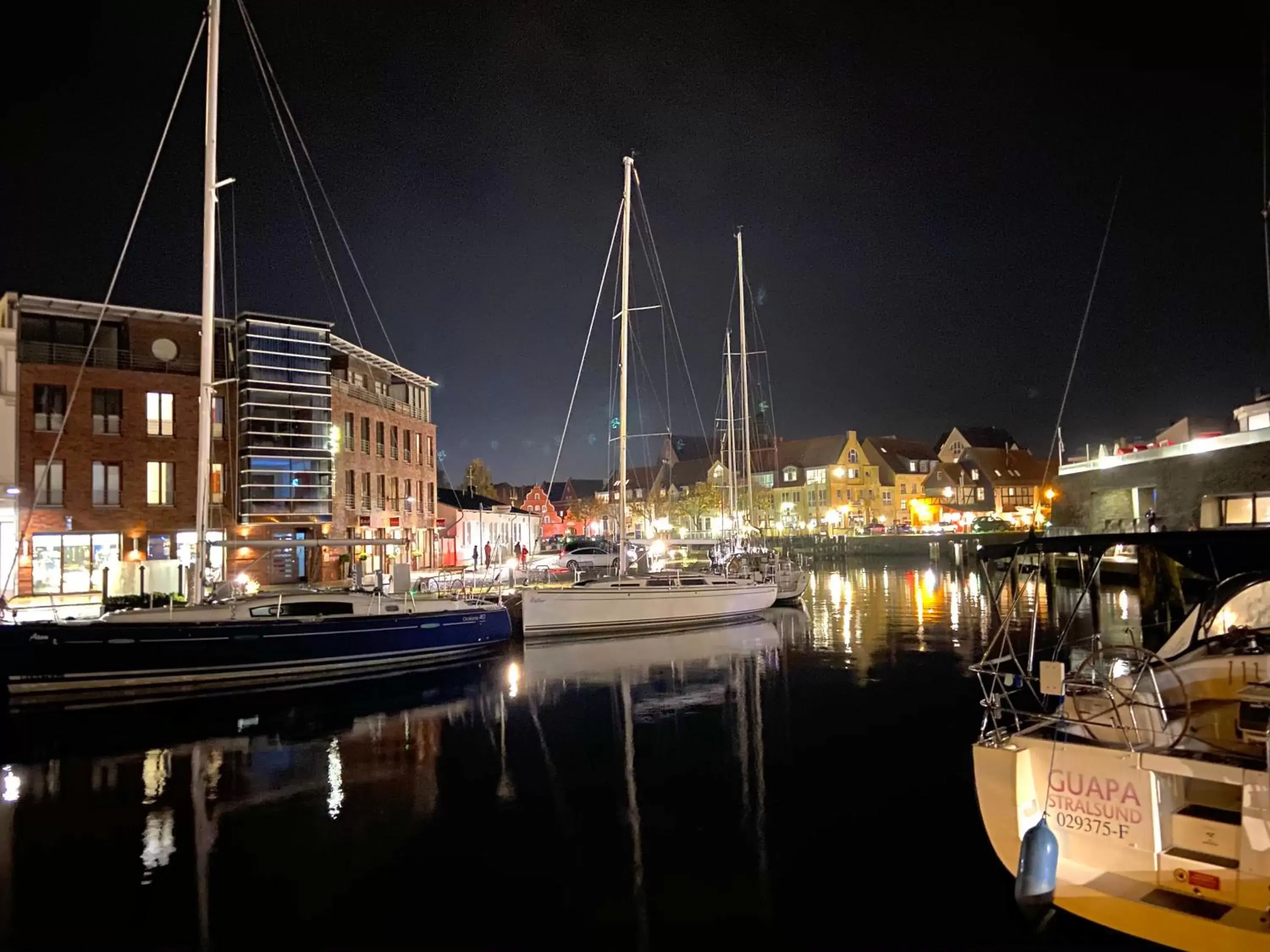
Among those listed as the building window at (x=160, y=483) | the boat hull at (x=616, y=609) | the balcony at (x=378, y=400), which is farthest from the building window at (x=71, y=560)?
the boat hull at (x=616, y=609)

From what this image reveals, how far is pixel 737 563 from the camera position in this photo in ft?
130

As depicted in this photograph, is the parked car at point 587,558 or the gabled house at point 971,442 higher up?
the gabled house at point 971,442

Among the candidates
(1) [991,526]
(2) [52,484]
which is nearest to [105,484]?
(2) [52,484]

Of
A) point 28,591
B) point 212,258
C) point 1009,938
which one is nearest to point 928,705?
point 1009,938

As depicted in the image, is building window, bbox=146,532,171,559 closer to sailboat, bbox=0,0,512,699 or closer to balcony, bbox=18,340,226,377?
balcony, bbox=18,340,226,377

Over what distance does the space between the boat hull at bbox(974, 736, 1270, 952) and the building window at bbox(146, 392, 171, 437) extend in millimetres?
34501

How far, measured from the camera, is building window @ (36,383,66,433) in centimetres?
3091

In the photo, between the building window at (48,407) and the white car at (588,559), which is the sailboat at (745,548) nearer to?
the white car at (588,559)

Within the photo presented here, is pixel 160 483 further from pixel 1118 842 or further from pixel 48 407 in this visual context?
pixel 1118 842

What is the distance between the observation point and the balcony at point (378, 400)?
4044cm

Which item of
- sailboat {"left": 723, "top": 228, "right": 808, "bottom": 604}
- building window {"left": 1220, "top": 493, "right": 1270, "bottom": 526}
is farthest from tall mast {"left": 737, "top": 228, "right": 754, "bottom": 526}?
building window {"left": 1220, "top": 493, "right": 1270, "bottom": 526}

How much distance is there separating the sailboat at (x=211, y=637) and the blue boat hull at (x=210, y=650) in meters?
0.02

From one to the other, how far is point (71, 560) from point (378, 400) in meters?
17.2

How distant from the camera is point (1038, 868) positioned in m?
7.15
